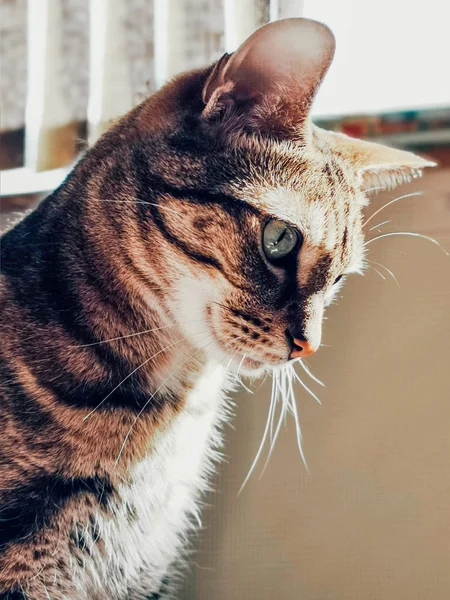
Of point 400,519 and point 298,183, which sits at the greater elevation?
Answer: point 298,183

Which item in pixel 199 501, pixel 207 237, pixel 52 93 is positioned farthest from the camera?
pixel 52 93

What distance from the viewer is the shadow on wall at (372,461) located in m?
0.59

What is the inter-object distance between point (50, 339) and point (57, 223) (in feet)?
0.46

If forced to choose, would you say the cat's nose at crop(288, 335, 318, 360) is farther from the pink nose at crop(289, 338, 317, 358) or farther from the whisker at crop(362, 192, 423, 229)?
the whisker at crop(362, 192, 423, 229)

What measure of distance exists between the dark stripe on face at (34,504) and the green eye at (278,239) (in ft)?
1.04

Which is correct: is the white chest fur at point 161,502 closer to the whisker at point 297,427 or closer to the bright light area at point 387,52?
the whisker at point 297,427

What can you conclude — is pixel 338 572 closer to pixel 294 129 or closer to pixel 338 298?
pixel 338 298

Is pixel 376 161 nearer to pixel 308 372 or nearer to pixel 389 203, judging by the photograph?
pixel 389 203

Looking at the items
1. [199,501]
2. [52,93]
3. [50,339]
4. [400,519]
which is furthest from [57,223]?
[400,519]

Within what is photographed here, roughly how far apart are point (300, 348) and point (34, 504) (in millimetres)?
317

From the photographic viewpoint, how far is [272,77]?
Answer: 1.85 ft

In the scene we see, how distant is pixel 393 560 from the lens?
0.60m

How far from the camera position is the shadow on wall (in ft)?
1.95

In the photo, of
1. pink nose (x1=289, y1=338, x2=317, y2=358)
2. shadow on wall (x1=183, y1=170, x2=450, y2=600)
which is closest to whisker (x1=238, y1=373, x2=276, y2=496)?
shadow on wall (x1=183, y1=170, x2=450, y2=600)
